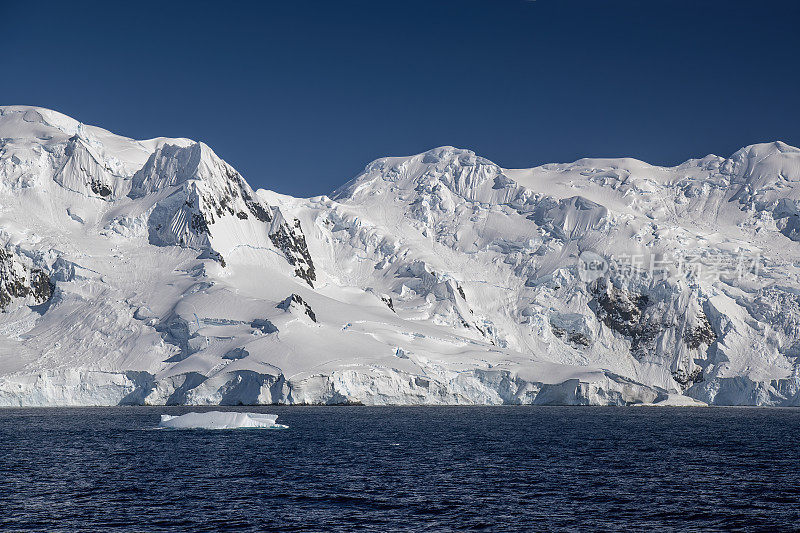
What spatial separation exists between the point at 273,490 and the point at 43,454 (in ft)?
99.6

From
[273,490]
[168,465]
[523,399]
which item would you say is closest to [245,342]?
[523,399]

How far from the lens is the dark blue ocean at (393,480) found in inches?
1747

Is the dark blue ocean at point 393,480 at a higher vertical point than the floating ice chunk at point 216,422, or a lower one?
lower

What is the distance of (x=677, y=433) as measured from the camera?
107 meters

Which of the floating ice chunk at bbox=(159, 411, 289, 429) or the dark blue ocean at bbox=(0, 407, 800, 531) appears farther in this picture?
the floating ice chunk at bbox=(159, 411, 289, 429)

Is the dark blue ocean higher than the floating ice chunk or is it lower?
lower

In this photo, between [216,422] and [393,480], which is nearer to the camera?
[393,480]

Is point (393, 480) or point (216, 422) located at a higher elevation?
point (216, 422)

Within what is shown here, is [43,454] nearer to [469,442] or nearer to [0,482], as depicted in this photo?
[0,482]

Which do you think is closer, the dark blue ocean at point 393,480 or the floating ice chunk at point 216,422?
the dark blue ocean at point 393,480

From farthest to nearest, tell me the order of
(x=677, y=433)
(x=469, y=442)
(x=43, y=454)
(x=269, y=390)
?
(x=269, y=390), (x=677, y=433), (x=469, y=442), (x=43, y=454)

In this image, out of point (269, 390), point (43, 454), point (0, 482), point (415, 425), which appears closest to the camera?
point (0, 482)

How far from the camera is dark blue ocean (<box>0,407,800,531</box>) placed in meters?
44.4

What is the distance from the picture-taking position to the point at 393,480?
5891cm
